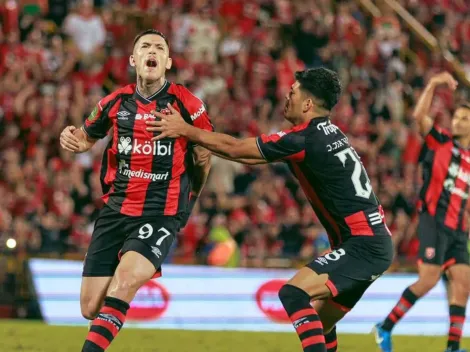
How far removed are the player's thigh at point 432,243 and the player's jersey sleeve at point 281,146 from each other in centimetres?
378

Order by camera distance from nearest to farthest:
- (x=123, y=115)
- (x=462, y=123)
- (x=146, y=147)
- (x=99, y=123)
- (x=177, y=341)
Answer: (x=146, y=147) → (x=123, y=115) → (x=99, y=123) → (x=462, y=123) → (x=177, y=341)

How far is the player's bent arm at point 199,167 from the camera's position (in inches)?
324

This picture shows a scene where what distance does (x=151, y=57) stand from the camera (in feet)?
26.2

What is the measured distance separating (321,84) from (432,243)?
3782mm

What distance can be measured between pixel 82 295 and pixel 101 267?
0.85 ft

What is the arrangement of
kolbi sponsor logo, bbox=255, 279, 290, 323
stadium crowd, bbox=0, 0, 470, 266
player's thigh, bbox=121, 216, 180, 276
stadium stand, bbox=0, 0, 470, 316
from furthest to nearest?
stadium crowd, bbox=0, 0, 470, 266 < stadium stand, bbox=0, 0, 470, 316 < kolbi sponsor logo, bbox=255, 279, 290, 323 < player's thigh, bbox=121, 216, 180, 276

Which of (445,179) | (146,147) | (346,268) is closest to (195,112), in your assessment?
(146,147)

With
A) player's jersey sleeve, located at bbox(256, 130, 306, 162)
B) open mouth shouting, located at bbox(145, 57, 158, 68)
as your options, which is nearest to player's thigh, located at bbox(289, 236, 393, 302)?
player's jersey sleeve, located at bbox(256, 130, 306, 162)

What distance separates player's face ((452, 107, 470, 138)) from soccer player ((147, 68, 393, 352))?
143 inches

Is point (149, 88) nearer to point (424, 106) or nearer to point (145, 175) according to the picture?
point (145, 175)

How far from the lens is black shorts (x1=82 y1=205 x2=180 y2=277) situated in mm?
7836

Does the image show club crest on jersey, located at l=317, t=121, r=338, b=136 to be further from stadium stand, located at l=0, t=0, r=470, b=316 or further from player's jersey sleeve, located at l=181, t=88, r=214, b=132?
stadium stand, located at l=0, t=0, r=470, b=316

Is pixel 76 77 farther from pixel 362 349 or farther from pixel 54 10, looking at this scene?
pixel 362 349

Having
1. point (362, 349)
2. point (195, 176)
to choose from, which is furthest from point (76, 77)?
point (195, 176)
